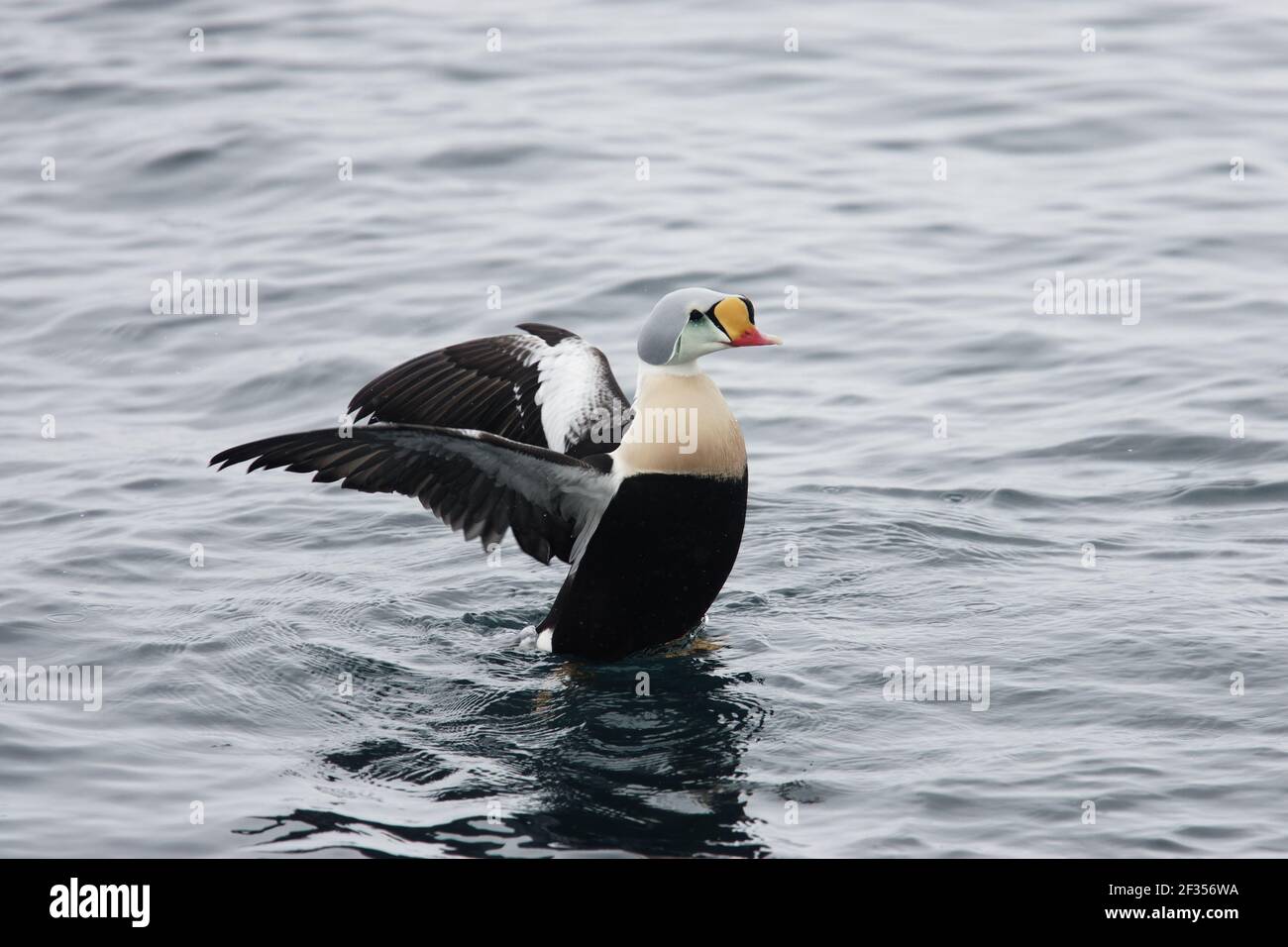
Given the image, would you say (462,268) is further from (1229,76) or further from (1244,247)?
(1229,76)

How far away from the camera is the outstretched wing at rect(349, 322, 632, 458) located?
777 cm

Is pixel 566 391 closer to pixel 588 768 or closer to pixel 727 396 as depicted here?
pixel 588 768

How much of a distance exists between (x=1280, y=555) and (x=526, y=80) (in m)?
9.98

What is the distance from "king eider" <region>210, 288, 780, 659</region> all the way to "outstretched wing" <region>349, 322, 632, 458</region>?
528 mm

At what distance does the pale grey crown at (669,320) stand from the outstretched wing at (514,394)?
729mm

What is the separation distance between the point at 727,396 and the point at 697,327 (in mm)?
4077

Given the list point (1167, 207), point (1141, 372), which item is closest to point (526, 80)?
point (1167, 207)

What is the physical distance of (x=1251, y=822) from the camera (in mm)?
5867

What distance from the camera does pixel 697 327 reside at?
22.9ft

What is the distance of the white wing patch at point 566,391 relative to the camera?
7797 millimetres

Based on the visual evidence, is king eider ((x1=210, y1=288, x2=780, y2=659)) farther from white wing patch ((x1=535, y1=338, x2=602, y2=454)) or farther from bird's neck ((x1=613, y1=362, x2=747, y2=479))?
white wing patch ((x1=535, y1=338, x2=602, y2=454))

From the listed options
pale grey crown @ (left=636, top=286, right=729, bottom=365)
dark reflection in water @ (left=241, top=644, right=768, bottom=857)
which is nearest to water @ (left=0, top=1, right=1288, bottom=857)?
dark reflection in water @ (left=241, top=644, right=768, bottom=857)

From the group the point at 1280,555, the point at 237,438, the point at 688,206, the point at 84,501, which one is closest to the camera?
the point at 1280,555

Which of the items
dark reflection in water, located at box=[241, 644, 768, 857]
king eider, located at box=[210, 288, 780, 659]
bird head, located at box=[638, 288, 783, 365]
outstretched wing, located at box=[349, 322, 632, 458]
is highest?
bird head, located at box=[638, 288, 783, 365]
